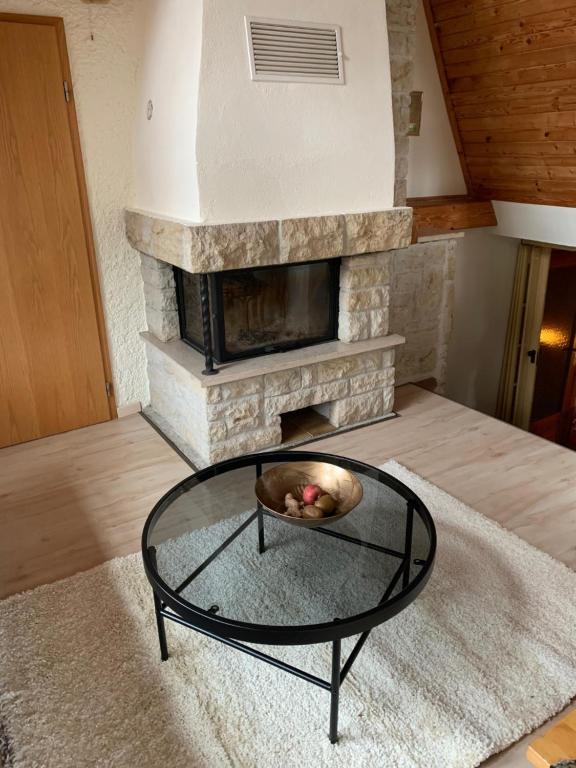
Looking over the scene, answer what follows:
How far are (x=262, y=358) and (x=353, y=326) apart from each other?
54cm

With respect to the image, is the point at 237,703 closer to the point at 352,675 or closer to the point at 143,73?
the point at 352,675

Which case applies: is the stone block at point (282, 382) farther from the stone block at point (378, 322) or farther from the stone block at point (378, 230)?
the stone block at point (378, 230)

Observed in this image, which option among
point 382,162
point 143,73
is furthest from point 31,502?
point 382,162

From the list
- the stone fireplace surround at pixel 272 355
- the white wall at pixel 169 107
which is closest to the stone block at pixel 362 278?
the stone fireplace surround at pixel 272 355

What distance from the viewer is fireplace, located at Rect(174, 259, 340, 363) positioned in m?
2.77

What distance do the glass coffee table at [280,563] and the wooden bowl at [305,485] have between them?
3.0 inches

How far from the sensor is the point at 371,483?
2.03 metres

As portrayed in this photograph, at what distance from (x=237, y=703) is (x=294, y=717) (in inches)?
6.4

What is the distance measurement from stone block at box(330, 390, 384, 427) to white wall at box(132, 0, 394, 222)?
0.99 meters

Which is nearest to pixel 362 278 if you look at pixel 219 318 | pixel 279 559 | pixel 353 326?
pixel 353 326

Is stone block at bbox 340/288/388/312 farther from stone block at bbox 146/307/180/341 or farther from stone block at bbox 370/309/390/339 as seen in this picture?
stone block at bbox 146/307/180/341

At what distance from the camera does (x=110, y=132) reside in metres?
2.96

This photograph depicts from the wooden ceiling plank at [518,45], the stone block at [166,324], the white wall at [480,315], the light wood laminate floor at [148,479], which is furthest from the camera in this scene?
the white wall at [480,315]

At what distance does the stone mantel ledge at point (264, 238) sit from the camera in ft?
8.11
